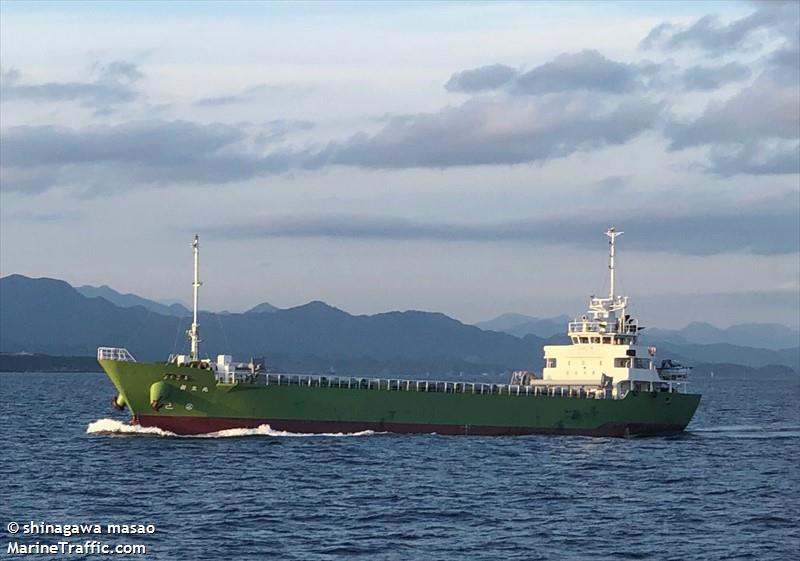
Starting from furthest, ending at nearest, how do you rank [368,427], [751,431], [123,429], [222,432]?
1. [751,431]
2. [368,427]
3. [123,429]
4. [222,432]

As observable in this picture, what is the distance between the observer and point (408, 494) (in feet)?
178

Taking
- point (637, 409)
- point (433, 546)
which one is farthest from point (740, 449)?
point (433, 546)

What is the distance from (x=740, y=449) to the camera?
80.2 meters

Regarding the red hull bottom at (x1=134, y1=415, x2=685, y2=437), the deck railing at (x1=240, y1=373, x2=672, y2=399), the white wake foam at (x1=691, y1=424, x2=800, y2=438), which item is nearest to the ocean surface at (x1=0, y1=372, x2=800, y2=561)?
the red hull bottom at (x1=134, y1=415, x2=685, y2=437)

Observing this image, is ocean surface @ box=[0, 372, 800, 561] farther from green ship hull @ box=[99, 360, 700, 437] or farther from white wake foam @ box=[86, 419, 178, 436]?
green ship hull @ box=[99, 360, 700, 437]

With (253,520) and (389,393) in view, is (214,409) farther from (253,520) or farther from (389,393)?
(253,520)

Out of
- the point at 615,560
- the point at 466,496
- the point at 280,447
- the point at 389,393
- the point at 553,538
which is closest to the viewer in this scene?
the point at 615,560

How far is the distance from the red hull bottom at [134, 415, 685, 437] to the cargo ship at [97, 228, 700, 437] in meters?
0.06

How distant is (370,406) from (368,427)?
1389 mm

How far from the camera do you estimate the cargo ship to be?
72812mm

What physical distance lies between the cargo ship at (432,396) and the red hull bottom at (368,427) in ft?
0.21

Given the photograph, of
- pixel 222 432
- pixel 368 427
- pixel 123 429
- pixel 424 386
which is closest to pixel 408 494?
pixel 222 432

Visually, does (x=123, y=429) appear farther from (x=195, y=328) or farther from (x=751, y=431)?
(x=751, y=431)

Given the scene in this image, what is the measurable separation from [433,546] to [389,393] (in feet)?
115
